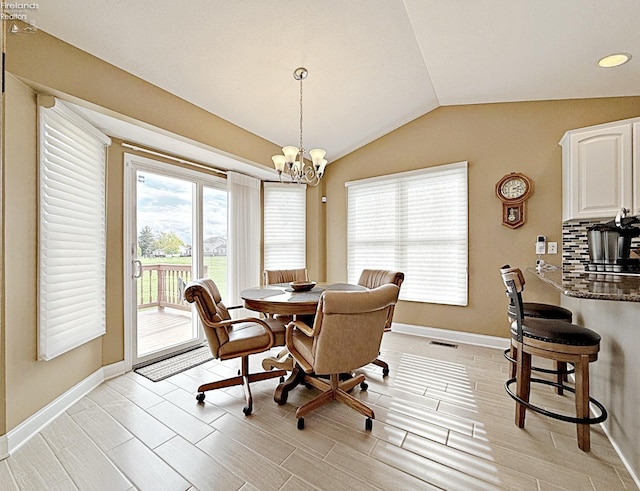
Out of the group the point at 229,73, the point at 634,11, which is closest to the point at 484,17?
the point at 634,11

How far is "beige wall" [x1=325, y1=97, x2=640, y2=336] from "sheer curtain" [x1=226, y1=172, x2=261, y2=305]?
1.99 metres

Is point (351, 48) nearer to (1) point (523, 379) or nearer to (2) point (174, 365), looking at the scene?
(1) point (523, 379)

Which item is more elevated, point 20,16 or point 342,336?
point 20,16

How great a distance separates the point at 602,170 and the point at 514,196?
2.57ft

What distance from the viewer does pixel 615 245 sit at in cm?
234

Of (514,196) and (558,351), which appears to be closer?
(558,351)

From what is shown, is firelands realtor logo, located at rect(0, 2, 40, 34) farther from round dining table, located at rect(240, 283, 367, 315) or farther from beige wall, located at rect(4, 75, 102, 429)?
round dining table, located at rect(240, 283, 367, 315)

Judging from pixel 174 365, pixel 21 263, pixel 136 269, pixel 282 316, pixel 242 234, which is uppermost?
pixel 242 234

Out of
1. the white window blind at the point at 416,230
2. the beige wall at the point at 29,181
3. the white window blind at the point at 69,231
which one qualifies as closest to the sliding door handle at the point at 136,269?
the white window blind at the point at 69,231

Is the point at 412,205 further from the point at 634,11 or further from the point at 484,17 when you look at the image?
the point at 634,11

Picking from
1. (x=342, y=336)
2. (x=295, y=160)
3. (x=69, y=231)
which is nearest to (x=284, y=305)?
(x=342, y=336)

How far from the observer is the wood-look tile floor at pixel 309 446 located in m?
1.53

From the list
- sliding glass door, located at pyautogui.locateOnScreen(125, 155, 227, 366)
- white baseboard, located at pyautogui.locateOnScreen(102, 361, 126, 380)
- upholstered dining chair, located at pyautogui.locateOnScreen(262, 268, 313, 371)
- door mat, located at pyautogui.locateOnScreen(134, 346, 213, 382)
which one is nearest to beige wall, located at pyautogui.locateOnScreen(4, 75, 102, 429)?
white baseboard, located at pyautogui.locateOnScreen(102, 361, 126, 380)

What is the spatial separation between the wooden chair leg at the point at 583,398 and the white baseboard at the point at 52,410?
3414 mm
